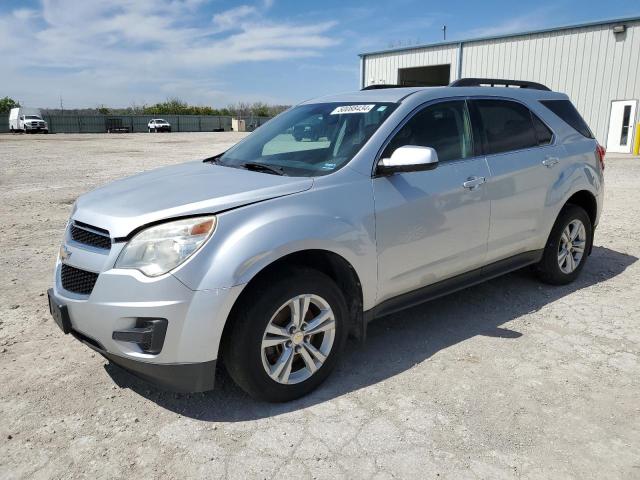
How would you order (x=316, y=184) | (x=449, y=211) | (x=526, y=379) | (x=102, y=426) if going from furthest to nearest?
(x=449, y=211)
(x=526, y=379)
(x=316, y=184)
(x=102, y=426)

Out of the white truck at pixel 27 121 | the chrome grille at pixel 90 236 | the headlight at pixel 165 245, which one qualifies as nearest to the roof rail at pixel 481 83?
the headlight at pixel 165 245

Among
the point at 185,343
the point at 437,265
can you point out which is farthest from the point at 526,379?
the point at 185,343

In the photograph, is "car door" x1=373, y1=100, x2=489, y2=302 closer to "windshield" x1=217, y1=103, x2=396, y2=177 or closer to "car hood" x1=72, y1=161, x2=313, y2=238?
"windshield" x1=217, y1=103, x2=396, y2=177

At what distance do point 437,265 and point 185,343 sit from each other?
6.00 ft

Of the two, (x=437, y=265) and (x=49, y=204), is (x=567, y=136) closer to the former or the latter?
(x=437, y=265)

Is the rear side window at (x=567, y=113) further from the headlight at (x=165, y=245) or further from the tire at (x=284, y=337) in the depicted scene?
the headlight at (x=165, y=245)

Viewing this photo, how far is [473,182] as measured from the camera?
374 centimetres

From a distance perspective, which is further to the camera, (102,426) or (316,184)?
(316,184)

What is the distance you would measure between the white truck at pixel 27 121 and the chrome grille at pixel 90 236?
5127 cm

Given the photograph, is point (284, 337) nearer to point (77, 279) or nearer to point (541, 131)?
point (77, 279)

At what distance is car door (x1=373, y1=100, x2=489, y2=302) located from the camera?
3.29 metres

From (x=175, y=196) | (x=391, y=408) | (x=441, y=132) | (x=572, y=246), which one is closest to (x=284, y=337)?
(x=391, y=408)

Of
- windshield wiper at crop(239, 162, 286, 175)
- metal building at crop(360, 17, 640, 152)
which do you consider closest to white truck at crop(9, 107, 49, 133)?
metal building at crop(360, 17, 640, 152)

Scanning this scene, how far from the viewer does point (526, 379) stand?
328 centimetres
